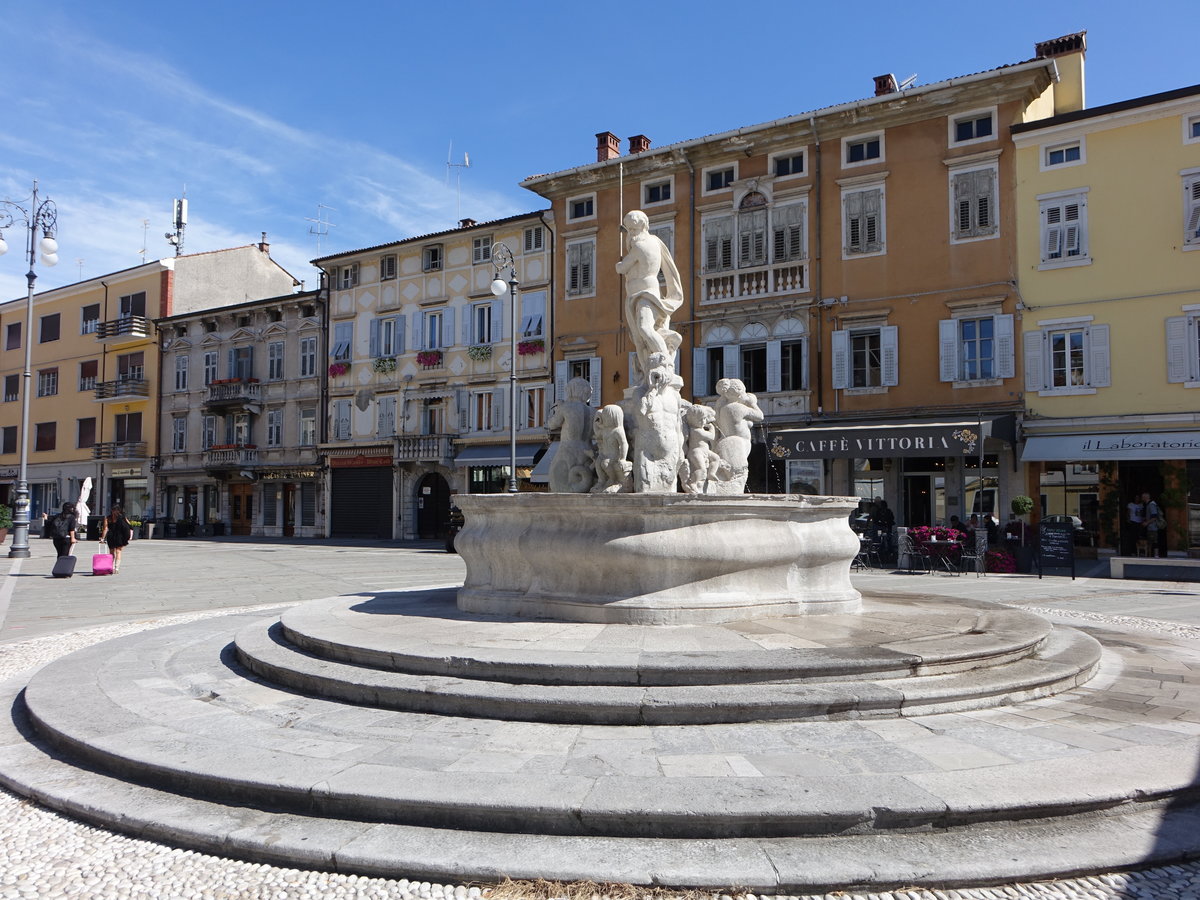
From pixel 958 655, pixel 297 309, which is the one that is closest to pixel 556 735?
pixel 958 655

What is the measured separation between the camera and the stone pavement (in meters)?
3.42

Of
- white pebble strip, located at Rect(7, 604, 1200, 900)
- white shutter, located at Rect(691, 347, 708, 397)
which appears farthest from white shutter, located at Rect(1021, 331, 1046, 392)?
white pebble strip, located at Rect(7, 604, 1200, 900)

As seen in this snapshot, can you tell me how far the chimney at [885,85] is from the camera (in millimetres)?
24938

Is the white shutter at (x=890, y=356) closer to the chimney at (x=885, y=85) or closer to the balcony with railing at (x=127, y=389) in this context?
the chimney at (x=885, y=85)

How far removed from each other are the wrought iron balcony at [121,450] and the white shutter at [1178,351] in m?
43.9

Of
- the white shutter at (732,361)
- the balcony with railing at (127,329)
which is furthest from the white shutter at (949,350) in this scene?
the balcony with railing at (127,329)

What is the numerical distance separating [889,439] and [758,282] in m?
7.07

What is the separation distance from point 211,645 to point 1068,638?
317 inches

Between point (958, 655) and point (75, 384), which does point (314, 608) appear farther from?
point (75, 384)

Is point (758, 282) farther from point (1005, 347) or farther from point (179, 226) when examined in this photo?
point (179, 226)

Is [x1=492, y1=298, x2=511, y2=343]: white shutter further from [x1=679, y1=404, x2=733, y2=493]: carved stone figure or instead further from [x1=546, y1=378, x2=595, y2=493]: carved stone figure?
[x1=679, y1=404, x2=733, y2=493]: carved stone figure

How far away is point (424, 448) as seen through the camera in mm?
33062

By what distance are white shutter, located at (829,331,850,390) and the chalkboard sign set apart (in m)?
8.23

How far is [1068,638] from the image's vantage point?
289 inches
